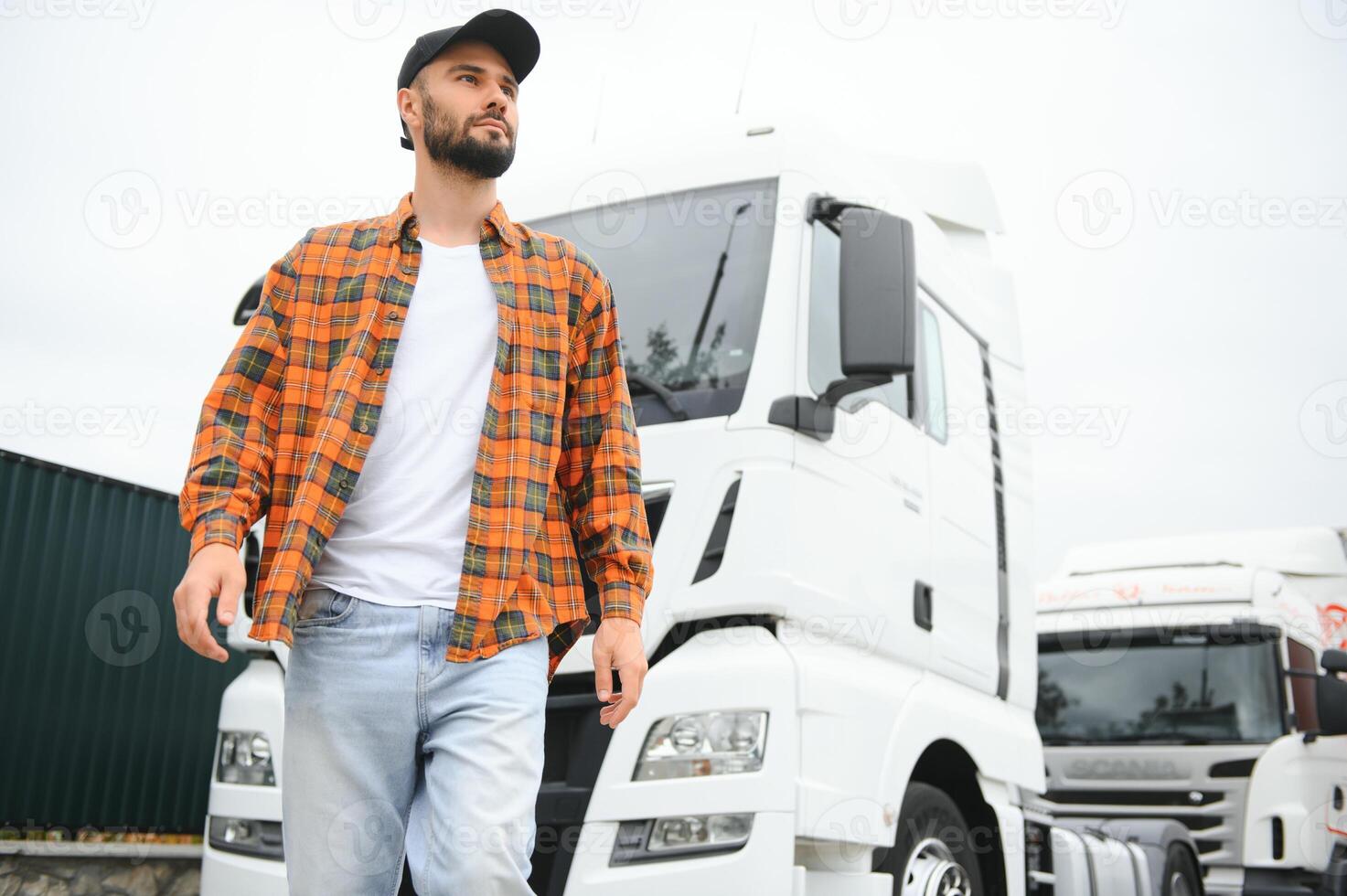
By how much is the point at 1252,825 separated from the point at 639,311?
6712 mm

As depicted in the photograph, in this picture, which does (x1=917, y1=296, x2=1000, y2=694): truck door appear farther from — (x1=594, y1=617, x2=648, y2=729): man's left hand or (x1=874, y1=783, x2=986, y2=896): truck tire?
(x1=594, y1=617, x2=648, y2=729): man's left hand

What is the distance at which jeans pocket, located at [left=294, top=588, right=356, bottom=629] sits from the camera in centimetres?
210

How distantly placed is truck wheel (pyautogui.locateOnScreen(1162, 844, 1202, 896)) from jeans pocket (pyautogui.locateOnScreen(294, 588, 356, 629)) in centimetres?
616

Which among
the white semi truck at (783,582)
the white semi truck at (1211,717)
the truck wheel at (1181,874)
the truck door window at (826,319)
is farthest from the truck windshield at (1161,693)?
the truck door window at (826,319)

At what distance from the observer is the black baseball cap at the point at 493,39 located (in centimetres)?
238

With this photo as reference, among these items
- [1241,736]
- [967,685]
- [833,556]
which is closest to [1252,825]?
[1241,736]

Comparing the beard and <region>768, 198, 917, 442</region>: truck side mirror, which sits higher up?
<region>768, 198, 917, 442</region>: truck side mirror

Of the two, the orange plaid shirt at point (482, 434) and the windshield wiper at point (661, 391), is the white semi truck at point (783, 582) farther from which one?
the orange plaid shirt at point (482, 434)

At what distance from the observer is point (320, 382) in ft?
7.43

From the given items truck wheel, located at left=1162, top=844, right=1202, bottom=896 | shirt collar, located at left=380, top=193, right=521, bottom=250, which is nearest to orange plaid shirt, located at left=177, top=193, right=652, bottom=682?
shirt collar, located at left=380, top=193, right=521, bottom=250

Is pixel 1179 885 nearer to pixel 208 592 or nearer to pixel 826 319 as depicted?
pixel 826 319

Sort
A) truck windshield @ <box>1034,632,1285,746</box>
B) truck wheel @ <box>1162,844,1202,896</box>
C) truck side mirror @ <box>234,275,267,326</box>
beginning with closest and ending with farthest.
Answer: truck side mirror @ <box>234,275,267,326</box> → truck wheel @ <box>1162,844,1202,896</box> → truck windshield @ <box>1034,632,1285,746</box>

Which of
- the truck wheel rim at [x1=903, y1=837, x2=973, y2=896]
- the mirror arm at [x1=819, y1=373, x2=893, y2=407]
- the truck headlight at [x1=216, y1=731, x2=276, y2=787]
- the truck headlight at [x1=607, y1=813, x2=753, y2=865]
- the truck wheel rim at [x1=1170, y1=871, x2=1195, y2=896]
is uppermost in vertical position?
the mirror arm at [x1=819, y1=373, x2=893, y2=407]

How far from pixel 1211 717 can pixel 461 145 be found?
8192mm
